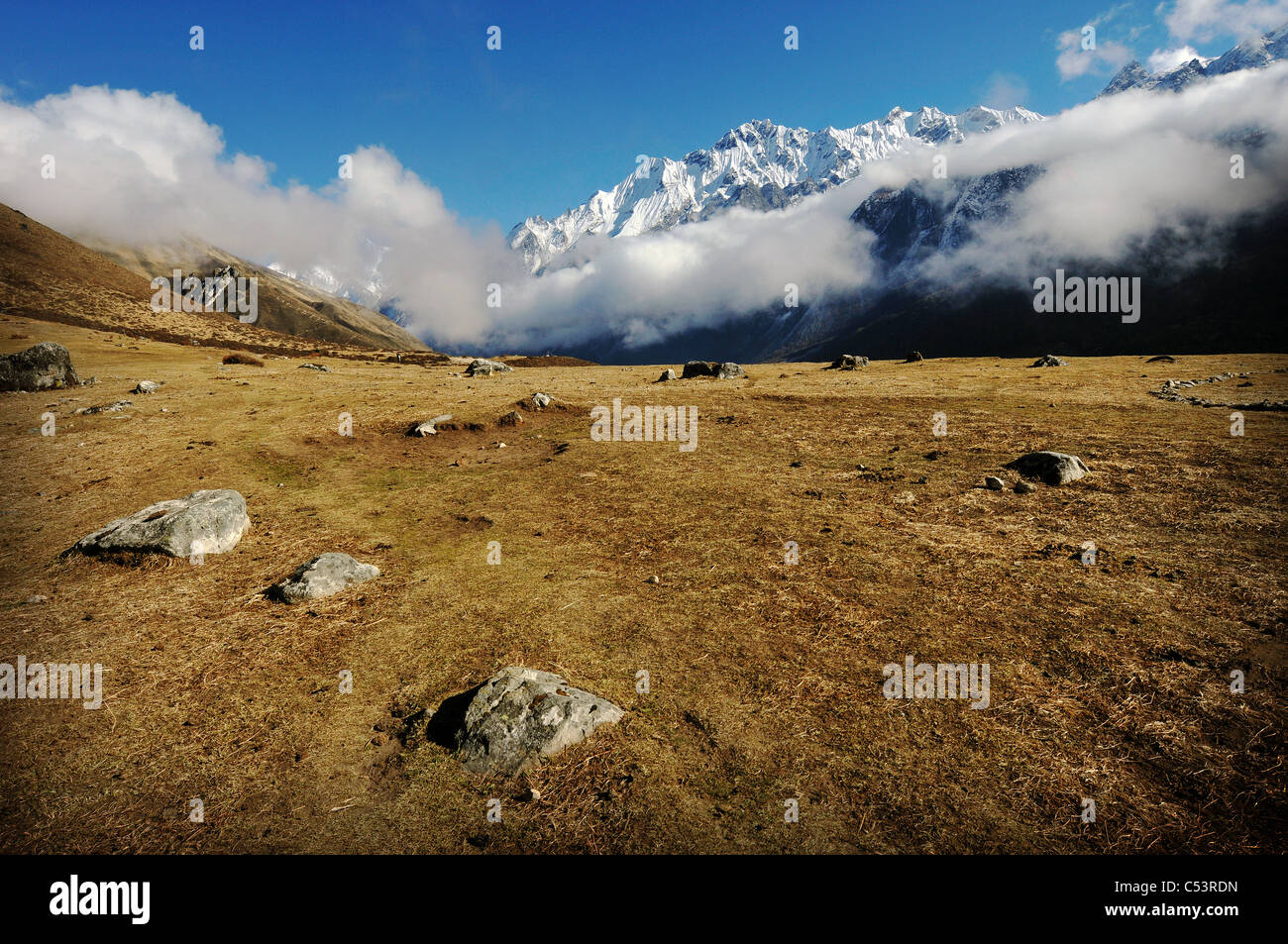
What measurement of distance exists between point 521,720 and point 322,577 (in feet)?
23.7

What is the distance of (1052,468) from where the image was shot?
1727 centimetres

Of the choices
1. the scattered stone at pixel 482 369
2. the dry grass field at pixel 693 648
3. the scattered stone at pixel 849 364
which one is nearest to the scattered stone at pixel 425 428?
the dry grass field at pixel 693 648

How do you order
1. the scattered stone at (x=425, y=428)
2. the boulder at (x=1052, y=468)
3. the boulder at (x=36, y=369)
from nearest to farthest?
the boulder at (x=1052, y=468) → the scattered stone at (x=425, y=428) → the boulder at (x=36, y=369)

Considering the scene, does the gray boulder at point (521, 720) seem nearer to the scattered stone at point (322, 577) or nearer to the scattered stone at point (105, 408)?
the scattered stone at point (322, 577)

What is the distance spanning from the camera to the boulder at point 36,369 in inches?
1433

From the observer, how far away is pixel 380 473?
70.3 feet

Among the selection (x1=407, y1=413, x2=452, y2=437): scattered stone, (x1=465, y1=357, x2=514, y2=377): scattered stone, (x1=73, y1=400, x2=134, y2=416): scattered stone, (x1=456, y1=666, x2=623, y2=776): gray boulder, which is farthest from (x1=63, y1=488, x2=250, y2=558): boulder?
(x1=465, y1=357, x2=514, y2=377): scattered stone

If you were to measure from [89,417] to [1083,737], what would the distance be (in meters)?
43.0

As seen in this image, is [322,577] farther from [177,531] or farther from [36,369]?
[36,369]

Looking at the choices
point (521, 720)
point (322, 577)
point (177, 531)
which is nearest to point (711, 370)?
point (322, 577)

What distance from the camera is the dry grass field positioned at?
6.60 m

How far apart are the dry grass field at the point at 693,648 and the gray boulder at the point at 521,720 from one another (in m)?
0.28

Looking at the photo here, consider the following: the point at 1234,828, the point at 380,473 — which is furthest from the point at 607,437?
the point at 1234,828

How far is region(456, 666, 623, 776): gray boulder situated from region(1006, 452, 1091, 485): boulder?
16.4 m
